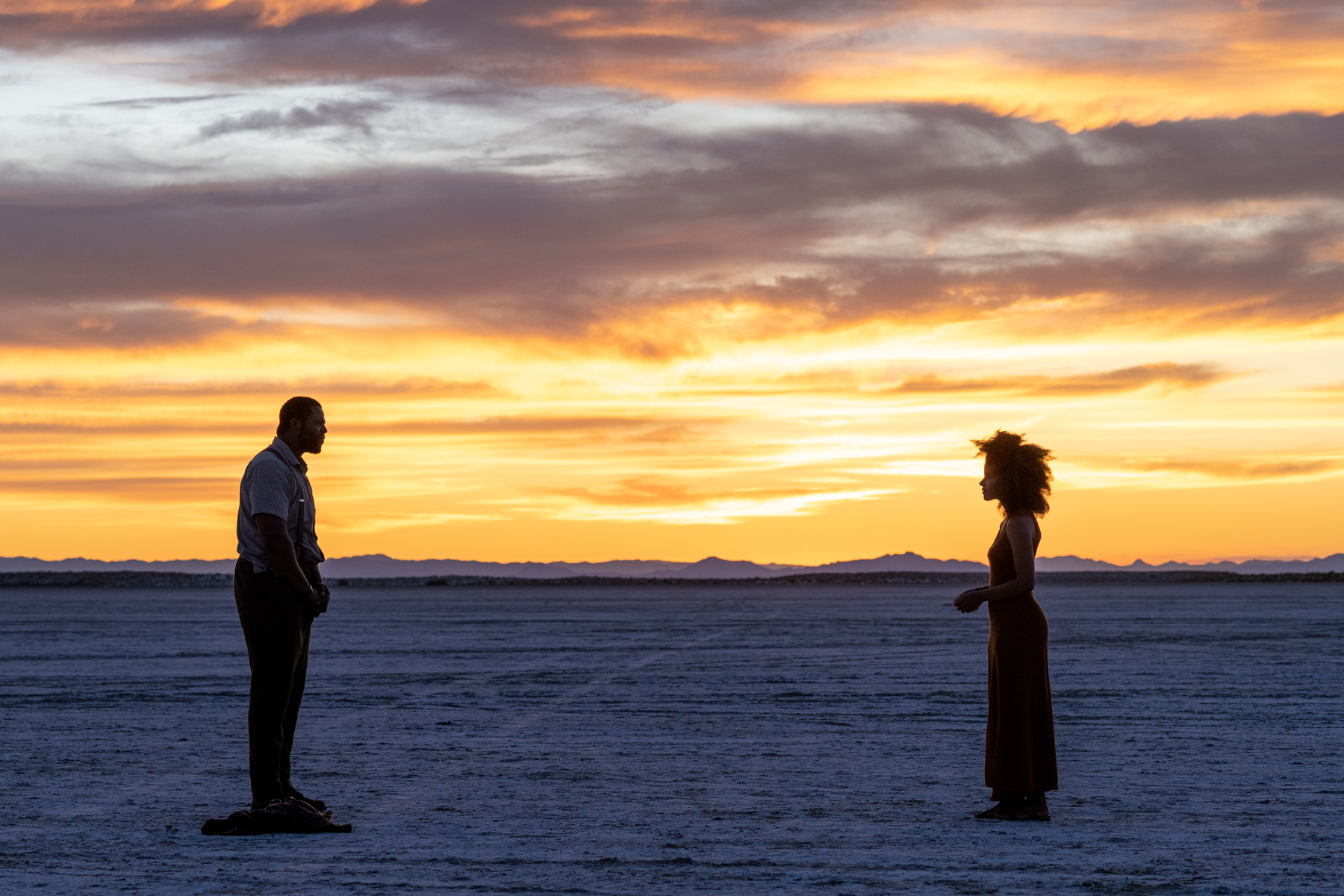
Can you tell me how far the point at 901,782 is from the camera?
27.9ft

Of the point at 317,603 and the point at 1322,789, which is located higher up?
the point at 317,603

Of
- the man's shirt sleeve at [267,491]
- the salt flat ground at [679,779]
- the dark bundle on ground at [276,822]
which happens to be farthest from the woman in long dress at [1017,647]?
the man's shirt sleeve at [267,491]

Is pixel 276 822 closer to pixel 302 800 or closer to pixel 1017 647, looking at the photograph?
pixel 302 800

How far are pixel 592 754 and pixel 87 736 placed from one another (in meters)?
4.69

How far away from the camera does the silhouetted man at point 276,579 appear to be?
22.1 feet

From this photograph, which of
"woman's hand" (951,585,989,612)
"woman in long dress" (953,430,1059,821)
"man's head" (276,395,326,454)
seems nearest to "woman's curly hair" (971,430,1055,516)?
"woman in long dress" (953,430,1059,821)

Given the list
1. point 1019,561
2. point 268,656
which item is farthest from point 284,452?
point 1019,561

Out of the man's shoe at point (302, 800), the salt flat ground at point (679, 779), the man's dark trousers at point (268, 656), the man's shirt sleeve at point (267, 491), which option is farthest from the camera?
the man's shoe at point (302, 800)

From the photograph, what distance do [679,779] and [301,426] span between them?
3579 mm

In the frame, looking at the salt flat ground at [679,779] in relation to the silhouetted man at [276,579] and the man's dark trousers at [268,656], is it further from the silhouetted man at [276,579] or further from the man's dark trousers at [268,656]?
the silhouetted man at [276,579]

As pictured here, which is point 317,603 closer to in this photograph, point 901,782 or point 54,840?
point 54,840

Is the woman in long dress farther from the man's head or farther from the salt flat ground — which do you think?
the man's head

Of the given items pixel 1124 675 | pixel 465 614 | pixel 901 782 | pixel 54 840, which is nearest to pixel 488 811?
pixel 54 840

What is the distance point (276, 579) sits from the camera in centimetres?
685
